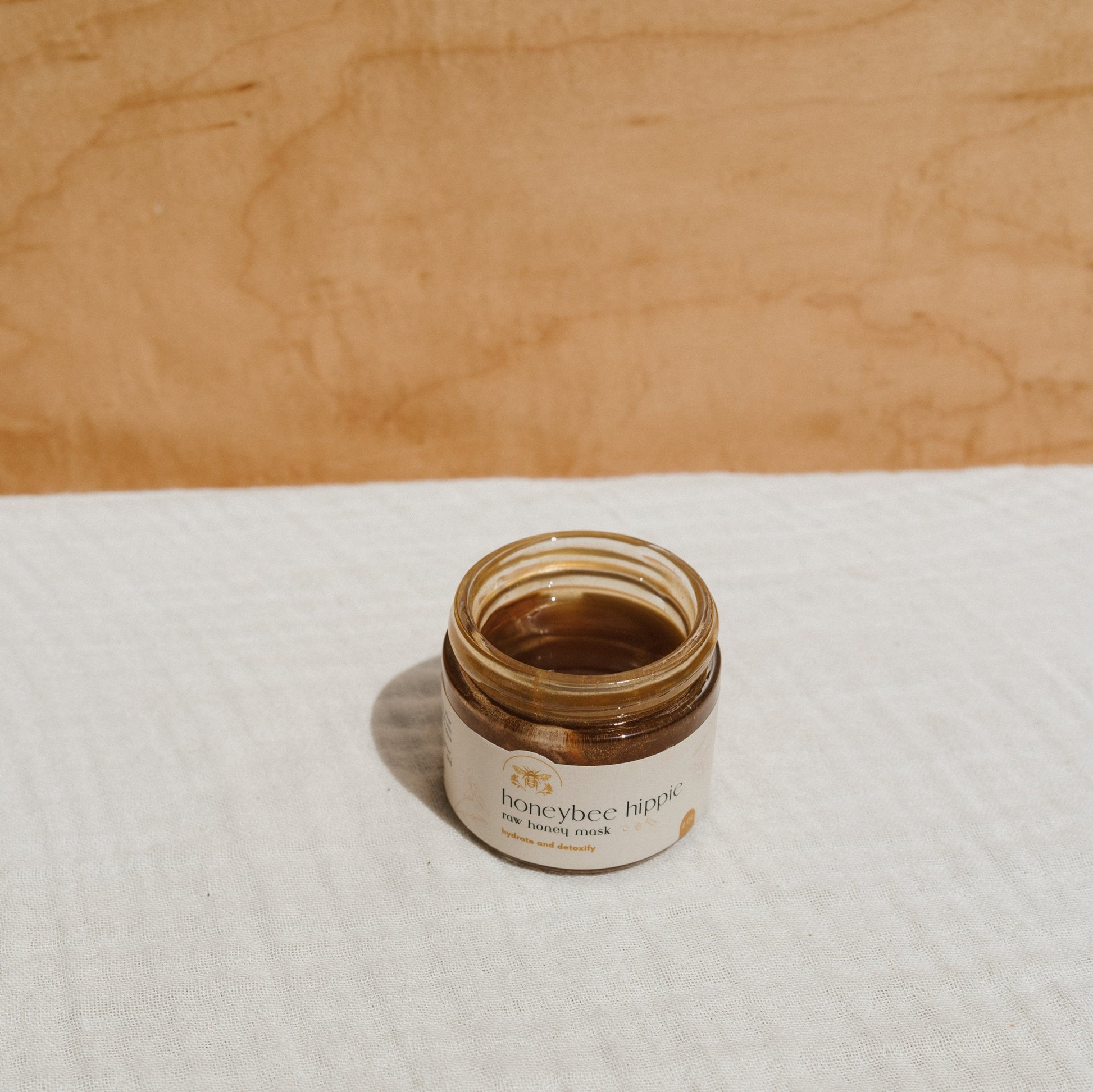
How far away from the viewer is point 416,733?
1.97 ft

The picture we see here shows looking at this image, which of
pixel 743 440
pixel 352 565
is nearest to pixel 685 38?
pixel 743 440

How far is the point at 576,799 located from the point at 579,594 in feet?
0.49

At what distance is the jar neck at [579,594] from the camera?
0.46m

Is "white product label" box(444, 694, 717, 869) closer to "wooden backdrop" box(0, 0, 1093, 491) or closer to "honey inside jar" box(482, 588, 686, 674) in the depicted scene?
"honey inside jar" box(482, 588, 686, 674)

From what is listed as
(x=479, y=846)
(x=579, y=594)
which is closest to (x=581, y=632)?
(x=579, y=594)

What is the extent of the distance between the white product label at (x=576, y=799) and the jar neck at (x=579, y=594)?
25mm

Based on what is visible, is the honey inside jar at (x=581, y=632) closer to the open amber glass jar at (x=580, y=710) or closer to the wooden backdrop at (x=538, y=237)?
the open amber glass jar at (x=580, y=710)

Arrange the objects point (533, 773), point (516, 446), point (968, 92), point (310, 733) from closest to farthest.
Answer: point (533, 773) < point (310, 733) < point (968, 92) < point (516, 446)

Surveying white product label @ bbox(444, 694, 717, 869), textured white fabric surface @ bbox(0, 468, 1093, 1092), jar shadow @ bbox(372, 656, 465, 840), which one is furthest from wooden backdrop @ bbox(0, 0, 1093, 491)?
white product label @ bbox(444, 694, 717, 869)

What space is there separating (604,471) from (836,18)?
0.38 metres

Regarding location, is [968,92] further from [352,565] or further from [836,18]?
[352,565]

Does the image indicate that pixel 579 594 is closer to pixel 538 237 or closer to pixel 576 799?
pixel 576 799

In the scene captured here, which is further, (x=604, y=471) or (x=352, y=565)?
(x=604, y=471)

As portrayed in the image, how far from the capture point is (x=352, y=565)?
74 centimetres
